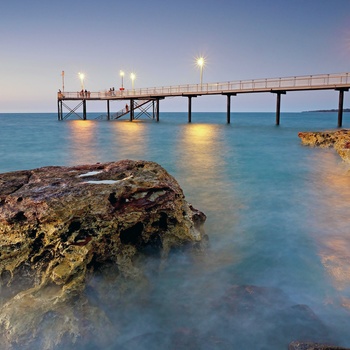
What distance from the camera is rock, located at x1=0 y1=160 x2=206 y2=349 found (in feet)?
10.5

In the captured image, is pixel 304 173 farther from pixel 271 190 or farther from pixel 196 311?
pixel 196 311

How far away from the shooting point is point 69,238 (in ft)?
11.8

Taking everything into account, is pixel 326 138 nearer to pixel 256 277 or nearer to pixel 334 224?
pixel 334 224

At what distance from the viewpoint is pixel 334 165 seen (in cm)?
1259

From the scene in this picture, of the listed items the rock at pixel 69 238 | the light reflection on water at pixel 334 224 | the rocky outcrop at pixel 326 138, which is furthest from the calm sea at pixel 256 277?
the rocky outcrop at pixel 326 138

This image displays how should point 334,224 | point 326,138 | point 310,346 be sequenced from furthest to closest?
point 326,138 < point 334,224 < point 310,346

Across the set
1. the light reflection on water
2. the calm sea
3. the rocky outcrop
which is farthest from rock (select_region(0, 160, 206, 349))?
the rocky outcrop

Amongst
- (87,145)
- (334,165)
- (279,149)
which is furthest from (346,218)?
(87,145)

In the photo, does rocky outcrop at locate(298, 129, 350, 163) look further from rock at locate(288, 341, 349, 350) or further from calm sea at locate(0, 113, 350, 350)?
rock at locate(288, 341, 349, 350)

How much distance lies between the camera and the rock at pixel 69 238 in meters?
3.21

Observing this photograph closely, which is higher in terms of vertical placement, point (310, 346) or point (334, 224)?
point (310, 346)

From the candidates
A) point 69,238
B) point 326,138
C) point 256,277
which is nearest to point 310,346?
point 256,277

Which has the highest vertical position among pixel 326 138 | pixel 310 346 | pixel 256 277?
pixel 326 138

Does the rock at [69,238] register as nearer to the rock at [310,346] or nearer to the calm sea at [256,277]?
the calm sea at [256,277]
